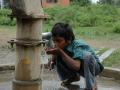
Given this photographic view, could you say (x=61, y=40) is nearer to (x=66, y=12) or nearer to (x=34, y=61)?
(x=34, y=61)

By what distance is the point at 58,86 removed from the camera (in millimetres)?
5391

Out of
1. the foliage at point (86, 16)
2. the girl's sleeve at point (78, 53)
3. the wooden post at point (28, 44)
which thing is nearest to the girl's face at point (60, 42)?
the girl's sleeve at point (78, 53)

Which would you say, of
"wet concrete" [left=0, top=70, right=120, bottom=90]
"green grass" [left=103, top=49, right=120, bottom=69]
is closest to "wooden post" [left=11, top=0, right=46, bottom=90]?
"wet concrete" [left=0, top=70, right=120, bottom=90]

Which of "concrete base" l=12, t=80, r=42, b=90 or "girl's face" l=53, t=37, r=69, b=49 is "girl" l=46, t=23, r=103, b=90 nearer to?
"girl's face" l=53, t=37, r=69, b=49

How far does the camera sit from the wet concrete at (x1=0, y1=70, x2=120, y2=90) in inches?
211

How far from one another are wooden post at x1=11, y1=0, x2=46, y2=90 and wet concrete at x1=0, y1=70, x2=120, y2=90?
1350mm

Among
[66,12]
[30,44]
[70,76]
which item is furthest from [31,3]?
[66,12]

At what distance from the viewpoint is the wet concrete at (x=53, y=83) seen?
5363 millimetres

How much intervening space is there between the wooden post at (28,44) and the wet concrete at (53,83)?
4.43 ft

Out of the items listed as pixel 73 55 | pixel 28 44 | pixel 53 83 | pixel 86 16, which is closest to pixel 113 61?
pixel 53 83

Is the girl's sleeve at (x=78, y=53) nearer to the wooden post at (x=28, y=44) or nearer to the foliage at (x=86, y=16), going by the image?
the wooden post at (x=28, y=44)

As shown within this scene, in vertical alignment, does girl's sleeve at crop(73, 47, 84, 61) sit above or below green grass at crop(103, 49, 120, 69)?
above

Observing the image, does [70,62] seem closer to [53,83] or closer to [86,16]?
[53,83]

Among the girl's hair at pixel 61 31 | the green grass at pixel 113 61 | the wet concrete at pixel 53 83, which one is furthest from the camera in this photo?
the green grass at pixel 113 61
